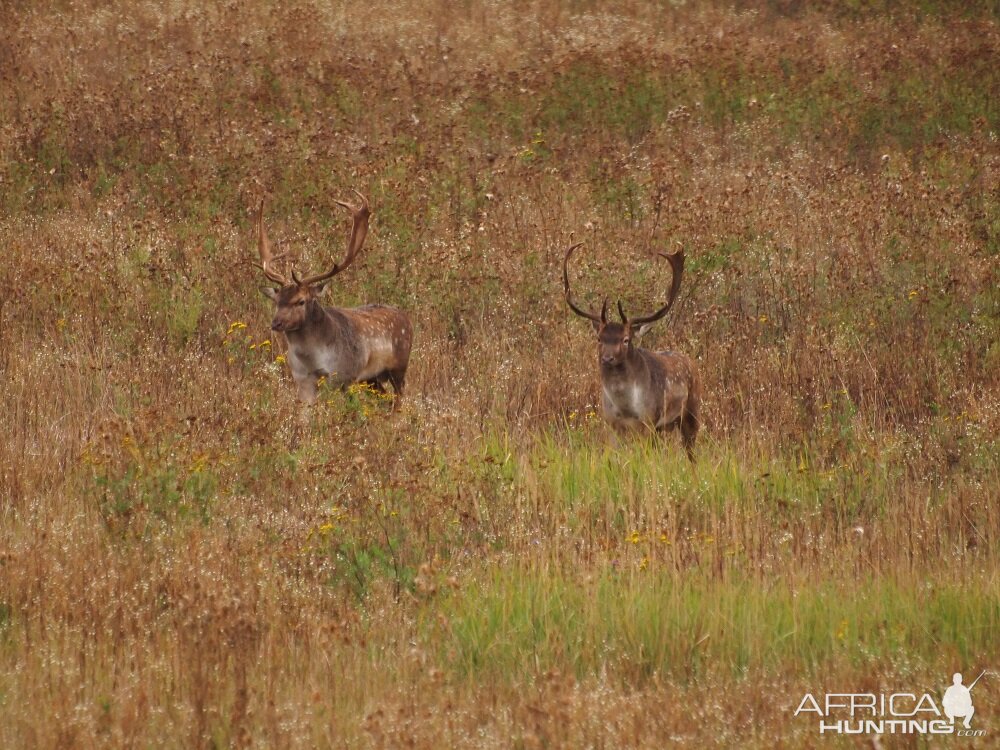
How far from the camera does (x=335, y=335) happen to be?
10.8m

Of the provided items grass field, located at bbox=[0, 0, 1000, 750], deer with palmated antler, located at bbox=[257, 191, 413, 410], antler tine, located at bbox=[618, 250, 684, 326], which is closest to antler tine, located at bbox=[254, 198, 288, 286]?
deer with palmated antler, located at bbox=[257, 191, 413, 410]

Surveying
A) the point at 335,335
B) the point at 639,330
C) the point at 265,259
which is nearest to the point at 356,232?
the point at 265,259

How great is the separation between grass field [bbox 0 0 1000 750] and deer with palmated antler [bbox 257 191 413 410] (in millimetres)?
325

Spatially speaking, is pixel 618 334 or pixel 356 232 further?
pixel 356 232

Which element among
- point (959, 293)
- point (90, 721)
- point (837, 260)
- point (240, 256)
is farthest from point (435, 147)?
point (90, 721)

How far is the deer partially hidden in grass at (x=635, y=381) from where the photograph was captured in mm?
→ 9930

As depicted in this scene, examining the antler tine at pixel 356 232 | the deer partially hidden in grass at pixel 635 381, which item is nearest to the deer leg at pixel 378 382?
the antler tine at pixel 356 232

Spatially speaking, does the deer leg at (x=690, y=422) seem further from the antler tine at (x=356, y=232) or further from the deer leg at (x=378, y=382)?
the antler tine at (x=356, y=232)

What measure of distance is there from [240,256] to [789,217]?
197 inches

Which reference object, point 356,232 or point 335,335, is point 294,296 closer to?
point 335,335

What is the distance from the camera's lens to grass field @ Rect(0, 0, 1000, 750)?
6207mm

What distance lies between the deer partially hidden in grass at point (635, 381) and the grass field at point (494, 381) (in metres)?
0.23

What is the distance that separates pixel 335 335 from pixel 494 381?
120 cm

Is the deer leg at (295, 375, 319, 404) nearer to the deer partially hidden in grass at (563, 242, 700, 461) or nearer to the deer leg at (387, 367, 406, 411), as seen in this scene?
the deer leg at (387, 367, 406, 411)
